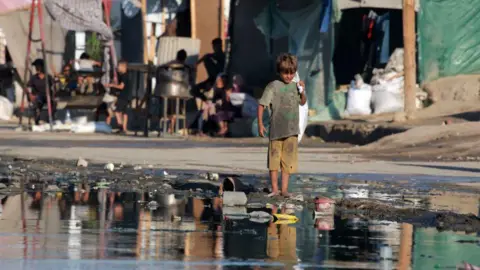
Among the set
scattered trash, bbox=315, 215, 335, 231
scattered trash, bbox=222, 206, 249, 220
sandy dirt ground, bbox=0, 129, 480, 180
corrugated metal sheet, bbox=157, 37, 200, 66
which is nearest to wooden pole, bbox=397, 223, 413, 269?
scattered trash, bbox=315, 215, 335, 231

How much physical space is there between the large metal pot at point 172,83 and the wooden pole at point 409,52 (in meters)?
5.10

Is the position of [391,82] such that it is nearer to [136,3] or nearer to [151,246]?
[136,3]

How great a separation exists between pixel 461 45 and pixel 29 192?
53.5ft

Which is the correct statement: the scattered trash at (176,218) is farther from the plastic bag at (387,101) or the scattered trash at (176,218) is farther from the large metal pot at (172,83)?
the plastic bag at (387,101)

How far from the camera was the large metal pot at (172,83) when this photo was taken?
27219 mm

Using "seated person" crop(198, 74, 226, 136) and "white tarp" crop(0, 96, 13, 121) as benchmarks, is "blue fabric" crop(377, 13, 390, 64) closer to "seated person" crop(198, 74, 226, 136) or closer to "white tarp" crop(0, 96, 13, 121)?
"seated person" crop(198, 74, 226, 136)

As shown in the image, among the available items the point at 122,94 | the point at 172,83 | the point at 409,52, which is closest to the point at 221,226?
the point at 409,52

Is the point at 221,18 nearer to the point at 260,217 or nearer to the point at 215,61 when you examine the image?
the point at 215,61

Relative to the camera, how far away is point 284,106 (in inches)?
482

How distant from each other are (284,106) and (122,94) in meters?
18.8

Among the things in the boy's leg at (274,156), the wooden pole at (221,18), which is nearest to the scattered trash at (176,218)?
the boy's leg at (274,156)

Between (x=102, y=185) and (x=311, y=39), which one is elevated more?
(x=311, y=39)

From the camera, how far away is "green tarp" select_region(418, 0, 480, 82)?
26.6 metres

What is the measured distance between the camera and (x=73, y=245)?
7668mm
